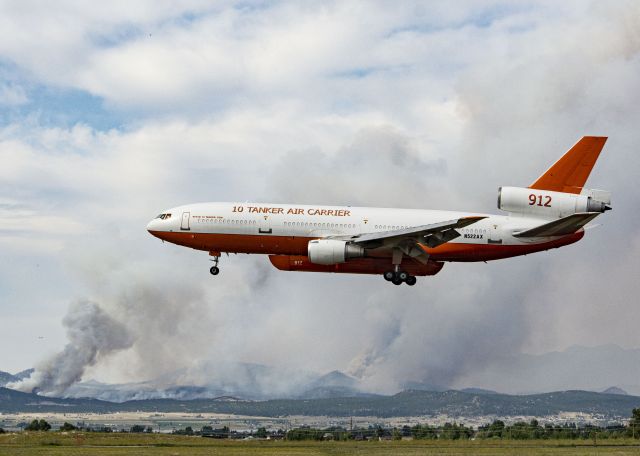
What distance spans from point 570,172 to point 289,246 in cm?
2560

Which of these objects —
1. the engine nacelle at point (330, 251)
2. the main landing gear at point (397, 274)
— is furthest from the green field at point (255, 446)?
the main landing gear at point (397, 274)

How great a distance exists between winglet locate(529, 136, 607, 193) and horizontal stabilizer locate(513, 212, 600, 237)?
5207 millimetres

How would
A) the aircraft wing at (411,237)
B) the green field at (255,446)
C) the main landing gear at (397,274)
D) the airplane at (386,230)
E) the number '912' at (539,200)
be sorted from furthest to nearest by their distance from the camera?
the number '912' at (539,200) < the main landing gear at (397,274) < the airplane at (386,230) < the aircraft wing at (411,237) < the green field at (255,446)

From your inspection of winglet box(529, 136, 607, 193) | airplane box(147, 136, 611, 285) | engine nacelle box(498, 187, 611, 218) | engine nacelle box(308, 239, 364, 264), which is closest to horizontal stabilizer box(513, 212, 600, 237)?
airplane box(147, 136, 611, 285)

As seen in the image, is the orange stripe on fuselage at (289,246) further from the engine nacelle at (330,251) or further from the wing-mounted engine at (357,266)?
the engine nacelle at (330,251)

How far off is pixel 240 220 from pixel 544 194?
2619 cm

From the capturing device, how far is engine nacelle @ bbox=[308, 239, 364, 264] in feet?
216

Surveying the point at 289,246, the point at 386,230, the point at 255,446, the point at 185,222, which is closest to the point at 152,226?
the point at 185,222

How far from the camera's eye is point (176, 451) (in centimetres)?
4094

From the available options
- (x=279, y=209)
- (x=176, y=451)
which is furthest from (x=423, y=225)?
(x=176, y=451)

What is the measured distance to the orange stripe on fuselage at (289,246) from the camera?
6869cm

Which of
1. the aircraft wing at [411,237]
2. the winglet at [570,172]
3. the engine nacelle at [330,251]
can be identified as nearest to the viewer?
the aircraft wing at [411,237]

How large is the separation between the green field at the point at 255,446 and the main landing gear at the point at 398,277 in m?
21.4

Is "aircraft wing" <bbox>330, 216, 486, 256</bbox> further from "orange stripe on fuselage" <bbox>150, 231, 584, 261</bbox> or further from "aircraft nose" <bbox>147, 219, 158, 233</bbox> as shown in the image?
"aircraft nose" <bbox>147, 219, 158, 233</bbox>
